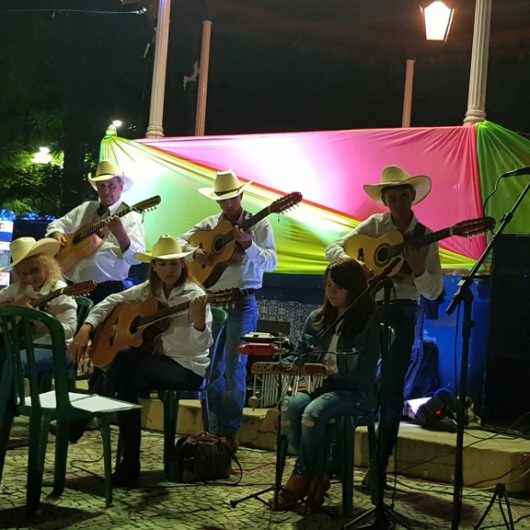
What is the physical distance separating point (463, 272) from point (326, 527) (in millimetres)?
2765

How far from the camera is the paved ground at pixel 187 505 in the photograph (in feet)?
12.5

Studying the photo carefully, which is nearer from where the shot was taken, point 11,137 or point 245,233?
point 245,233

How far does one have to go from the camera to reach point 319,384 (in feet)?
14.0

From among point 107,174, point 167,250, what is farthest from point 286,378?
point 107,174

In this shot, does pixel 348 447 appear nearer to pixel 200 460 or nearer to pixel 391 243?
pixel 200 460

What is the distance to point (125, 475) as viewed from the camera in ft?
14.7

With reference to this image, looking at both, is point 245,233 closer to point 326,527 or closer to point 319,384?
point 319,384

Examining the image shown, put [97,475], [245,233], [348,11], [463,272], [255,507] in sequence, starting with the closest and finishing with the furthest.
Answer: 1. [255,507]
2. [97,475]
3. [245,233]
4. [463,272]
5. [348,11]

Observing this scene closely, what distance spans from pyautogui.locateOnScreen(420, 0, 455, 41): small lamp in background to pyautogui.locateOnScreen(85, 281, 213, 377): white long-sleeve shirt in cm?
362

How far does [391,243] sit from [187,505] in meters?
1.99

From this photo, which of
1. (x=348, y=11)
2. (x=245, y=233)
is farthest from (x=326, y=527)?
(x=348, y=11)

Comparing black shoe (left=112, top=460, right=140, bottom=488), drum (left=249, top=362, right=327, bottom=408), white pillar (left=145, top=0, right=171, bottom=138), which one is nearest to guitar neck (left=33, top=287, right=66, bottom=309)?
black shoe (left=112, top=460, right=140, bottom=488)

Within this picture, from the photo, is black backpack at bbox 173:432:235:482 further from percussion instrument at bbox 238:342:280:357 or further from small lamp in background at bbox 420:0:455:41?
small lamp in background at bbox 420:0:455:41

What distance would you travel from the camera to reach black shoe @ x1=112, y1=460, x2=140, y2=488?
447cm
